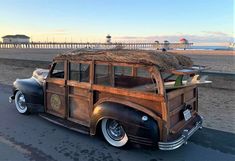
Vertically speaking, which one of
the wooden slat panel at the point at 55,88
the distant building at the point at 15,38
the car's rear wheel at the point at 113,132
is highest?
the distant building at the point at 15,38

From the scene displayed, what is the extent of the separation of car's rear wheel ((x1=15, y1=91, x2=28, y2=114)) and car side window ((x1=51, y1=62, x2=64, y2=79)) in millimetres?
1252

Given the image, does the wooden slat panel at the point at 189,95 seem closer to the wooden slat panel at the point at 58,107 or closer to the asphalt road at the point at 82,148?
the asphalt road at the point at 82,148

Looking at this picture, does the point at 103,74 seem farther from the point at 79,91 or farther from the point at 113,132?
the point at 113,132

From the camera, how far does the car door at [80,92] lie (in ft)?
15.5

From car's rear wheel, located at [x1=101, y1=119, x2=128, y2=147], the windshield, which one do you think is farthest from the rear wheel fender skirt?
the windshield

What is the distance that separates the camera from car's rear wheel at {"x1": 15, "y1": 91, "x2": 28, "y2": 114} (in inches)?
246

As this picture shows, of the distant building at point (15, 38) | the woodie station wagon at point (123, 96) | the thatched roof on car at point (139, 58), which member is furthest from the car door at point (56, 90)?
the distant building at point (15, 38)

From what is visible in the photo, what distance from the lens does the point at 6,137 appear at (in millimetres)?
4723

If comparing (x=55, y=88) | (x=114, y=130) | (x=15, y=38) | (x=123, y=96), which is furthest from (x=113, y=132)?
(x=15, y=38)

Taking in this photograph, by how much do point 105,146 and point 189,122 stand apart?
1680 millimetres

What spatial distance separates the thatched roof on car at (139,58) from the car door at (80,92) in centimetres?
18

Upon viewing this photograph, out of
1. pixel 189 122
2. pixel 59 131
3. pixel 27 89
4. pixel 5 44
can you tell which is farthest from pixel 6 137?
pixel 5 44

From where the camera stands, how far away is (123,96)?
13.8ft

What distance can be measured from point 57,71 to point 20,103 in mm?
1639
